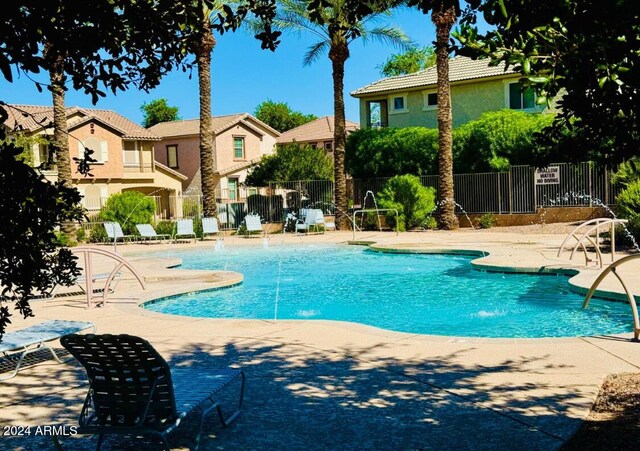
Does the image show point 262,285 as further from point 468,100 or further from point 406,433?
point 468,100

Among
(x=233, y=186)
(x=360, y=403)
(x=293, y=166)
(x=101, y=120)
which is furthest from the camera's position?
(x=233, y=186)

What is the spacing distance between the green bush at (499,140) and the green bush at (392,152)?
1712mm

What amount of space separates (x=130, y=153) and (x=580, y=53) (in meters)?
49.0

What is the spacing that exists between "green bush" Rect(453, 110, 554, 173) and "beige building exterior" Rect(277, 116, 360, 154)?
1128 inches

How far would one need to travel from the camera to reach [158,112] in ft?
302

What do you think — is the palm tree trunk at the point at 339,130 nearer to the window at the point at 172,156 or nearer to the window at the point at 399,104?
the window at the point at 399,104

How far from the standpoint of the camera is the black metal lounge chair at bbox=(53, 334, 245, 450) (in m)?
4.47

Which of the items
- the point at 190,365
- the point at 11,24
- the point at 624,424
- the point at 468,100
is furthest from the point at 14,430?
the point at 468,100

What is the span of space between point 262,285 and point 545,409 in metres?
10.7

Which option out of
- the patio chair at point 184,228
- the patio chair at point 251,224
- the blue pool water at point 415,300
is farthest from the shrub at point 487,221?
the patio chair at point 184,228

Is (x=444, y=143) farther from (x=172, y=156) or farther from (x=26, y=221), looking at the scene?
(x=172, y=156)

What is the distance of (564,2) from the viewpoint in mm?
3150

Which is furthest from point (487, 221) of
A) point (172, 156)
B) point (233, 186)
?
point (172, 156)

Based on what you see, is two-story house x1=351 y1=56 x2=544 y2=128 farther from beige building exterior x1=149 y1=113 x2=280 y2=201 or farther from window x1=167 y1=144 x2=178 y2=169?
window x1=167 y1=144 x2=178 y2=169
